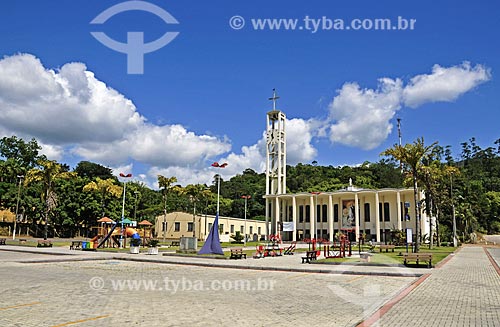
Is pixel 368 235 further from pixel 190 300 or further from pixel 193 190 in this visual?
pixel 190 300

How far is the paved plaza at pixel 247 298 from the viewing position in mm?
8398

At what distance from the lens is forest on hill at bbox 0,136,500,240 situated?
Result: 49750mm

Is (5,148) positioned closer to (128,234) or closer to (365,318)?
(128,234)

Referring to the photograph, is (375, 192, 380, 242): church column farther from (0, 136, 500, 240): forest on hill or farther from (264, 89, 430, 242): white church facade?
(0, 136, 500, 240): forest on hill

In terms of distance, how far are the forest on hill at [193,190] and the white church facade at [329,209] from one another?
5303 mm

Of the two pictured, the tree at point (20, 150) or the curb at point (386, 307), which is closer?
the curb at point (386, 307)

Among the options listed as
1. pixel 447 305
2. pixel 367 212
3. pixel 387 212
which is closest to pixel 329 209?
pixel 367 212

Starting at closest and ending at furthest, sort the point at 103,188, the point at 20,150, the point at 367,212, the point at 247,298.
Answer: the point at 247,298, the point at 103,188, the point at 367,212, the point at 20,150

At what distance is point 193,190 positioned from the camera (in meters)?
57.7

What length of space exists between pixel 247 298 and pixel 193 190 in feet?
155

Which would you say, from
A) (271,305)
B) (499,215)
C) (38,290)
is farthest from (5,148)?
(499,215)

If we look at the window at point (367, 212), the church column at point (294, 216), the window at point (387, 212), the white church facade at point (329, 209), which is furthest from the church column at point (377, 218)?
the church column at point (294, 216)

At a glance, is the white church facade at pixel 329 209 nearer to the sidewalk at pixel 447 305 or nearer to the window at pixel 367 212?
the window at pixel 367 212

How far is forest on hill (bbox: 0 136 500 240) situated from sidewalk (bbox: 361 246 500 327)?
852 inches
